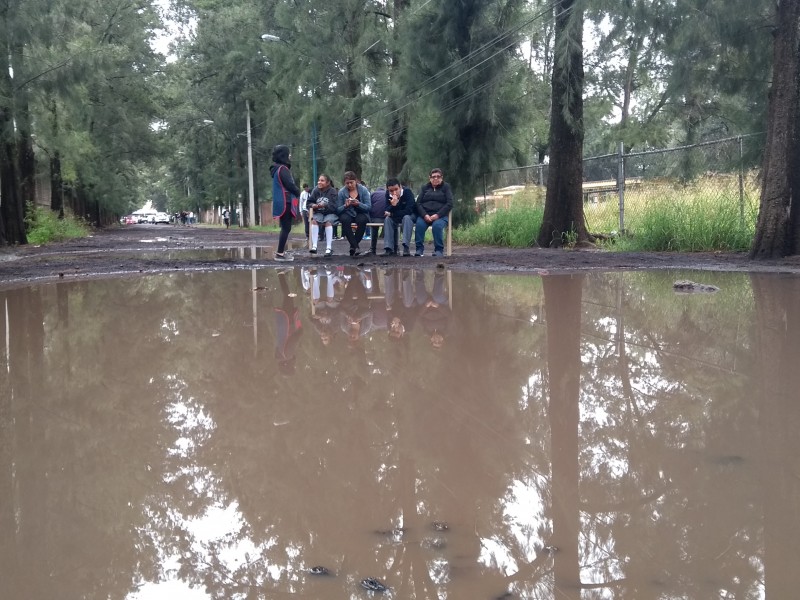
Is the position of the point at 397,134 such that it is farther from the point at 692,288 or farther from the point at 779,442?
the point at 779,442

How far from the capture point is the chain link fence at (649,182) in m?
13.9

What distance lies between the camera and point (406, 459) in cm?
331

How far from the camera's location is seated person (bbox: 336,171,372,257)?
→ 14.6 m

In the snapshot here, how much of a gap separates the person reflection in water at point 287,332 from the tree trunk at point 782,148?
24.3 ft

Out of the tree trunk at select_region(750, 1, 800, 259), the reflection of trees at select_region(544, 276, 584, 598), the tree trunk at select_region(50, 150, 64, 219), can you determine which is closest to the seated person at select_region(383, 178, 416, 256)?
the tree trunk at select_region(750, 1, 800, 259)

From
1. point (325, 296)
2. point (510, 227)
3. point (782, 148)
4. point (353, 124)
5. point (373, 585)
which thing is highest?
point (353, 124)

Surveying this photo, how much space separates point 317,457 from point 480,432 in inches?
30.3

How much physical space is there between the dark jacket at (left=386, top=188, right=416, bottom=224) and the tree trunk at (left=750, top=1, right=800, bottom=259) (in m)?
6.06

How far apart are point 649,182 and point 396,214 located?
5.35 m

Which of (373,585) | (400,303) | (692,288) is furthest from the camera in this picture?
(692,288)

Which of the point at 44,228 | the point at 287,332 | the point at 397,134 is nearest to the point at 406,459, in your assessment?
the point at 287,332

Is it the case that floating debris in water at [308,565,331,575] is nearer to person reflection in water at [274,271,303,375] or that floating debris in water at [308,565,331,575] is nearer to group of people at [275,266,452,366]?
person reflection in water at [274,271,303,375]

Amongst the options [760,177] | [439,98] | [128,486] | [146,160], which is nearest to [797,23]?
[760,177]

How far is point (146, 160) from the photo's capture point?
151 feet
